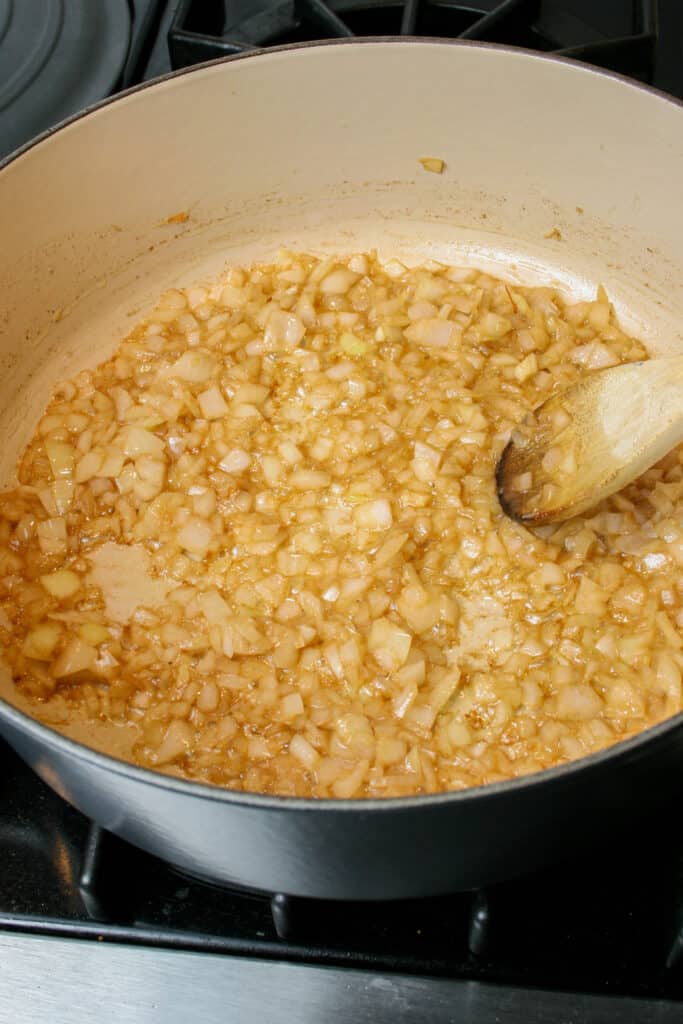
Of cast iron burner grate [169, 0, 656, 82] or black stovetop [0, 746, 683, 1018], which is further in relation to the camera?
cast iron burner grate [169, 0, 656, 82]

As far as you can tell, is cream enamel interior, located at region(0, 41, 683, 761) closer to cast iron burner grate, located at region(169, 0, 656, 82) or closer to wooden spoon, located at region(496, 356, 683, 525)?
cast iron burner grate, located at region(169, 0, 656, 82)

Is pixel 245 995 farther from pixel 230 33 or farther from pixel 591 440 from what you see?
pixel 230 33

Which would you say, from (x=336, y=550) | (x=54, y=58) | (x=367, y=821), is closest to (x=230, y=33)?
(x=54, y=58)

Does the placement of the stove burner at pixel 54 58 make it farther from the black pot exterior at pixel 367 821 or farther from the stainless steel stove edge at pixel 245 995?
the stainless steel stove edge at pixel 245 995

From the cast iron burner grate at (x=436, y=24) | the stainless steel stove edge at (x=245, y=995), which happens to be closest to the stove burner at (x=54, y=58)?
the cast iron burner grate at (x=436, y=24)

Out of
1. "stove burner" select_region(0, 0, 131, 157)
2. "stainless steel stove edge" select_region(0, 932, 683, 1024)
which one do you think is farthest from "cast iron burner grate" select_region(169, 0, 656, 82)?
"stainless steel stove edge" select_region(0, 932, 683, 1024)

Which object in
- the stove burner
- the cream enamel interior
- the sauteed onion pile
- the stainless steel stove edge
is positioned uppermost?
the stove burner
